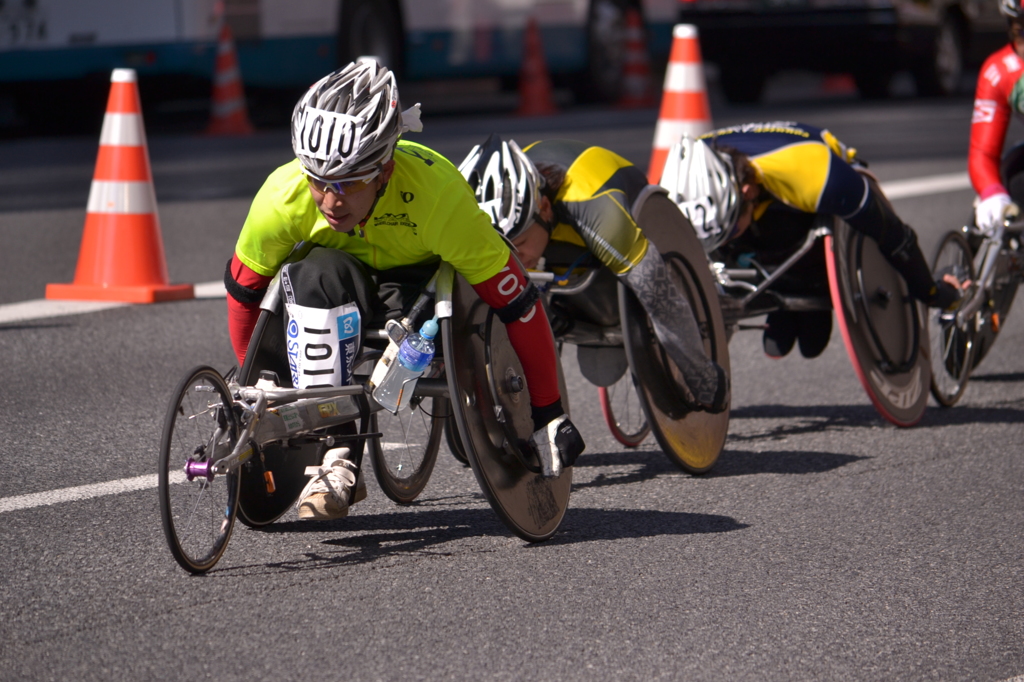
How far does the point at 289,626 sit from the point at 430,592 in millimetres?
452

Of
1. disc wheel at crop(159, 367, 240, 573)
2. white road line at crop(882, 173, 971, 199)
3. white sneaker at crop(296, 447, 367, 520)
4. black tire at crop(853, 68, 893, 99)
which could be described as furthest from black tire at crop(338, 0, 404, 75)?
disc wheel at crop(159, 367, 240, 573)

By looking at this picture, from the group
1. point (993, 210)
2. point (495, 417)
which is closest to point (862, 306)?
point (993, 210)

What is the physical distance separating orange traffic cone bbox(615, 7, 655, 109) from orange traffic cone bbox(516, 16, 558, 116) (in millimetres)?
1518

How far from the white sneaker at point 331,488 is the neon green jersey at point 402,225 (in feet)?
1.93

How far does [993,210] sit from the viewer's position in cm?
724

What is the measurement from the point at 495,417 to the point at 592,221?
1.04m

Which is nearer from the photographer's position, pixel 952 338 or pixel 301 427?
pixel 301 427

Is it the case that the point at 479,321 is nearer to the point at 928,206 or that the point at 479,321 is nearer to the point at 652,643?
the point at 652,643

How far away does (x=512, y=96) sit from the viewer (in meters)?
23.0

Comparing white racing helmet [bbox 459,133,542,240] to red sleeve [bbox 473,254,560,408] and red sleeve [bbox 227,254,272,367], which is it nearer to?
red sleeve [bbox 473,254,560,408]

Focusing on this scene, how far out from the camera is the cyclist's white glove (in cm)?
723

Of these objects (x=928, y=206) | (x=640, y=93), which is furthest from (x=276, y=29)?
(x=928, y=206)

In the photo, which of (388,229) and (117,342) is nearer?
(388,229)

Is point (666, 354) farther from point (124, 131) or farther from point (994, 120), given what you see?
point (124, 131)
